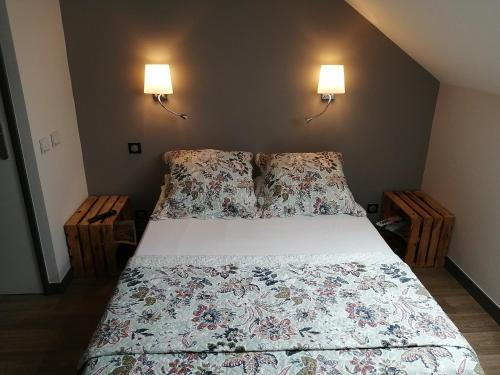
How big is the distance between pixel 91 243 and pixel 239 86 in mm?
1500

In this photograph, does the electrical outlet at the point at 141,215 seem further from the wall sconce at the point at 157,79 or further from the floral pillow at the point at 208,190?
the wall sconce at the point at 157,79

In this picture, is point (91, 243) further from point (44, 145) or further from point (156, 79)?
point (156, 79)

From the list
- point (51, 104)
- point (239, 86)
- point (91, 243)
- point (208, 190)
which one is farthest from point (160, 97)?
point (91, 243)

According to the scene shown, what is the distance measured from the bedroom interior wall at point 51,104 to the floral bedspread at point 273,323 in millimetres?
851

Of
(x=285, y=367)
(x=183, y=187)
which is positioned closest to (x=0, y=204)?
(x=183, y=187)

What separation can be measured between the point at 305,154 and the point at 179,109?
0.98m

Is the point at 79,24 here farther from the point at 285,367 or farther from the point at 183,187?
the point at 285,367

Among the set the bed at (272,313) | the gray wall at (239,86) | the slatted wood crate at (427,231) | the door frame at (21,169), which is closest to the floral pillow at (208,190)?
the bed at (272,313)

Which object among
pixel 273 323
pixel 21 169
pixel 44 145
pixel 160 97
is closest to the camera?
pixel 273 323

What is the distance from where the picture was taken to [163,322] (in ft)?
4.83

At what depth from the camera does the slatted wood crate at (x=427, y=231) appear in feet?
8.45

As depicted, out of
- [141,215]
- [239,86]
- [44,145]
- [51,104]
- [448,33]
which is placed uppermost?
[448,33]

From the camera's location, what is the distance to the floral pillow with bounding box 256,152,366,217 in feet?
7.93

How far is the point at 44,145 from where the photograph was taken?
2178 mm
